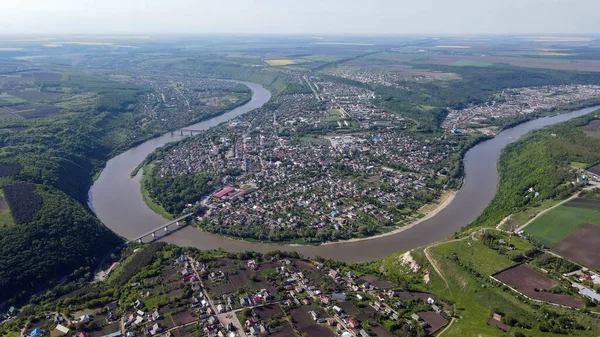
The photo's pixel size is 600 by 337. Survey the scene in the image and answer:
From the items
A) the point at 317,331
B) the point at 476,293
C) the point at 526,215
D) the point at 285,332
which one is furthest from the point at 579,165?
the point at 285,332

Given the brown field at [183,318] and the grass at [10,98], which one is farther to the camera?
the grass at [10,98]

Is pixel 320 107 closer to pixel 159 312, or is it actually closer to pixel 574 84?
pixel 159 312

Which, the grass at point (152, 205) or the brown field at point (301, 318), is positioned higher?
the grass at point (152, 205)

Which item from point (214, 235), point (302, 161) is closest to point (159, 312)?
point (214, 235)

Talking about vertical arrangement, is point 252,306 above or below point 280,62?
below

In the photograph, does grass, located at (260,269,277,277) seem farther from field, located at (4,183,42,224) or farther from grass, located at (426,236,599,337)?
field, located at (4,183,42,224)

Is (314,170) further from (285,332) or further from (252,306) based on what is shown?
(285,332)

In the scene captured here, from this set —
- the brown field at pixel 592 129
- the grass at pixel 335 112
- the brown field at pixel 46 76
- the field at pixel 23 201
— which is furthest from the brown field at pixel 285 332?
the brown field at pixel 46 76

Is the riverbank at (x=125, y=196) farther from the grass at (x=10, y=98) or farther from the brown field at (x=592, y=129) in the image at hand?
the brown field at (x=592, y=129)
